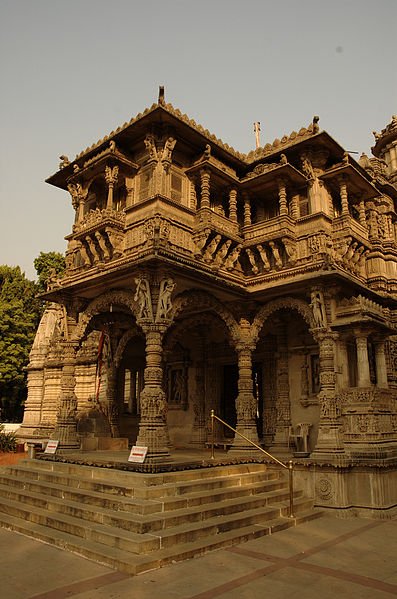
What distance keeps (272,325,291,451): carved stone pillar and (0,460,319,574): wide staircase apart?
114 inches

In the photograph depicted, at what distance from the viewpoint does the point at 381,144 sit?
86.1 ft

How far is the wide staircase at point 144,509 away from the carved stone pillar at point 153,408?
40.8 inches

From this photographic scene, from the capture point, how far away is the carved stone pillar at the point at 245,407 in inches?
571

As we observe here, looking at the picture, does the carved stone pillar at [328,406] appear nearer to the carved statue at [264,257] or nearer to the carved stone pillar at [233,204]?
the carved statue at [264,257]

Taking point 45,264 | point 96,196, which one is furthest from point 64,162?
point 45,264

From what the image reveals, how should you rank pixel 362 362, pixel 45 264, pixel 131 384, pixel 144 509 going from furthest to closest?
pixel 45 264, pixel 131 384, pixel 362 362, pixel 144 509

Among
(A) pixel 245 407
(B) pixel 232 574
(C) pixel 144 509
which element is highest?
(A) pixel 245 407

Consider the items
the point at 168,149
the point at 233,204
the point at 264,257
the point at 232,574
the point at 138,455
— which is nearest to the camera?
the point at 232,574

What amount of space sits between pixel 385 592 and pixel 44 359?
21177 millimetres

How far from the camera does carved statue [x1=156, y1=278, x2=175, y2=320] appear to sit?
40.6ft

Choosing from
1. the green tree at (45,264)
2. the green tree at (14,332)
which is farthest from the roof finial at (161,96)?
the green tree at (45,264)

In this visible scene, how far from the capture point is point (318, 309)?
13.4 m

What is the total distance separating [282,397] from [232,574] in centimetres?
921

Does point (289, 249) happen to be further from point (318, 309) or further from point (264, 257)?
point (318, 309)
